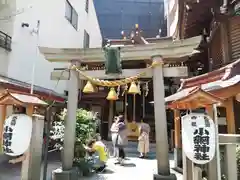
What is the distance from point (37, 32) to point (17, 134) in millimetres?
7998

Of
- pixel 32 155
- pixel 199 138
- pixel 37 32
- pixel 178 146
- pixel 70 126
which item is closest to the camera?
pixel 199 138

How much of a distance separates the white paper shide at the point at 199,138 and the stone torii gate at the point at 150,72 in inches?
89.4

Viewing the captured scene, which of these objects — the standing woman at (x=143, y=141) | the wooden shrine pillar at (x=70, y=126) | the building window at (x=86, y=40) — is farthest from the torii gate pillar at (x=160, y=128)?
the building window at (x=86, y=40)

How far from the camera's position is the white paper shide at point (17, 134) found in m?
5.48

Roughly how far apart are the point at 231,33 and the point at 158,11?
69.9 ft

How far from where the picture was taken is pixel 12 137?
5531mm

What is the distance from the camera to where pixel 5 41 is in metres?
12.5

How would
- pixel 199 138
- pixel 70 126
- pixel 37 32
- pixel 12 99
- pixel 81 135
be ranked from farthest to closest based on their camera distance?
pixel 37 32
pixel 81 135
pixel 70 126
pixel 12 99
pixel 199 138

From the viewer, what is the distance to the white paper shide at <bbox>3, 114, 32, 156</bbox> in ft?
18.0

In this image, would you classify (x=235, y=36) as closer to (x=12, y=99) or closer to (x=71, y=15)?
(x=12, y=99)

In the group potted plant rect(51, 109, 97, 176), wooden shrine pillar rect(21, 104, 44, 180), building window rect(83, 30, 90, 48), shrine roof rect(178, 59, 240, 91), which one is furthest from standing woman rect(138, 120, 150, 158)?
building window rect(83, 30, 90, 48)

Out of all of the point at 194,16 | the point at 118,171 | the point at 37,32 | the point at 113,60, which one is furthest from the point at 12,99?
the point at 194,16

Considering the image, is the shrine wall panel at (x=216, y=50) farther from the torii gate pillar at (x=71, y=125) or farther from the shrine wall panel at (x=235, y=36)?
the torii gate pillar at (x=71, y=125)

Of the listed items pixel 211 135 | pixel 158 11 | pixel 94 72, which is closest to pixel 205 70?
pixel 94 72
